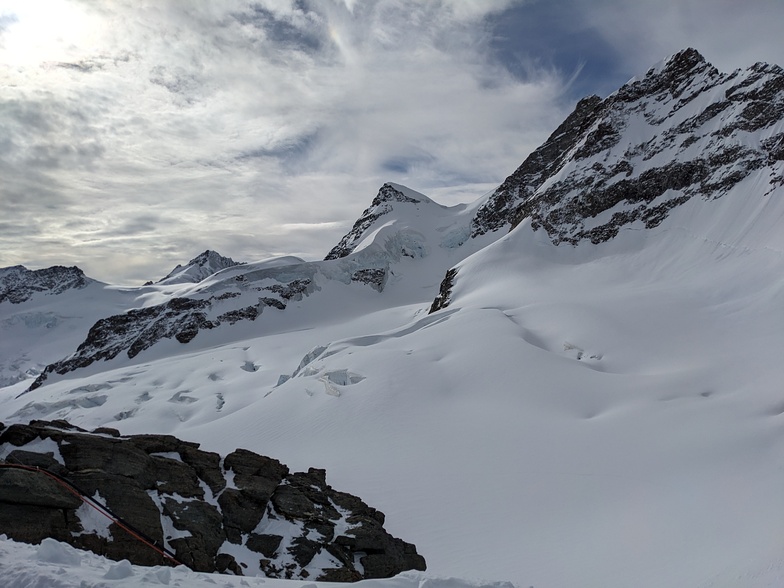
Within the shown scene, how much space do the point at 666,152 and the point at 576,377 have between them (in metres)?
47.1

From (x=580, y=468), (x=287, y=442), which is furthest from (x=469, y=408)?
(x=287, y=442)

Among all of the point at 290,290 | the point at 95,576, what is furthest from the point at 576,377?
the point at 290,290

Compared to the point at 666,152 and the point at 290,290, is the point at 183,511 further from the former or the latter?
the point at 290,290

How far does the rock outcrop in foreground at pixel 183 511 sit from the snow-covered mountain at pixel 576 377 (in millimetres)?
2791

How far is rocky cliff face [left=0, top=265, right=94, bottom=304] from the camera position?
16500cm

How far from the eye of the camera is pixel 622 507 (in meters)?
14.8

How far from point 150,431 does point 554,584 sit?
3586 cm

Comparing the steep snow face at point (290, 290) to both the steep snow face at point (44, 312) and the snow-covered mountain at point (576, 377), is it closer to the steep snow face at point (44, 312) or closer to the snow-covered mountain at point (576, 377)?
the snow-covered mountain at point (576, 377)

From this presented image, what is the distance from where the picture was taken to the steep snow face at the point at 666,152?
50.6 m

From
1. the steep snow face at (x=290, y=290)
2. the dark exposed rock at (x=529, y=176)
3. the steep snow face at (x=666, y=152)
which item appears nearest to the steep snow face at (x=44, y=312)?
the steep snow face at (x=290, y=290)

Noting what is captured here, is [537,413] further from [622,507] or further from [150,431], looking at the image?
[150,431]

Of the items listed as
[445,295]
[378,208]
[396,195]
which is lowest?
[445,295]

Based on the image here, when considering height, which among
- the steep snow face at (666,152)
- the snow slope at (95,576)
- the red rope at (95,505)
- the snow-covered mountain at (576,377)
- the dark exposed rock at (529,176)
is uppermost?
the dark exposed rock at (529,176)

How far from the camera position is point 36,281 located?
562 ft
